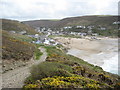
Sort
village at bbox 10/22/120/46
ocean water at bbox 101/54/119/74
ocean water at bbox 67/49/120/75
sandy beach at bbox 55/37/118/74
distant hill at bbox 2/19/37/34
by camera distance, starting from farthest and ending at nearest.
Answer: distant hill at bbox 2/19/37/34 → village at bbox 10/22/120/46 → sandy beach at bbox 55/37/118/74 → ocean water at bbox 67/49/120/75 → ocean water at bbox 101/54/119/74

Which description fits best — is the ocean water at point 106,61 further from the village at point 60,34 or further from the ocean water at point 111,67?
the village at point 60,34

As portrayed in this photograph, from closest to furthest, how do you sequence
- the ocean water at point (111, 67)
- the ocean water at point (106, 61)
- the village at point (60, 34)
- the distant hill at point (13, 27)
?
the ocean water at point (111, 67), the ocean water at point (106, 61), the village at point (60, 34), the distant hill at point (13, 27)

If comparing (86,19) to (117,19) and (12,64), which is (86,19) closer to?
(117,19)

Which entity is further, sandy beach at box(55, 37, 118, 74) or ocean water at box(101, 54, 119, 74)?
sandy beach at box(55, 37, 118, 74)

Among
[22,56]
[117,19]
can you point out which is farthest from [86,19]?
[22,56]

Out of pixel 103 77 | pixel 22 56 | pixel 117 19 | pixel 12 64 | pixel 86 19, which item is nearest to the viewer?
pixel 103 77

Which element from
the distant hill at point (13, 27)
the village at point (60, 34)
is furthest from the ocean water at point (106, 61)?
the distant hill at point (13, 27)

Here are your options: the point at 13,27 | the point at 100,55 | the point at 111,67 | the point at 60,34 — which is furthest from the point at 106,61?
the point at 60,34

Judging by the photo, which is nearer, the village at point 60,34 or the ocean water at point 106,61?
the ocean water at point 106,61

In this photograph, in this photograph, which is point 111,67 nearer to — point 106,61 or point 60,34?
point 106,61

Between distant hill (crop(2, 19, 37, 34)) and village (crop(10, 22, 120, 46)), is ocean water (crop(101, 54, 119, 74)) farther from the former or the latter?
distant hill (crop(2, 19, 37, 34))

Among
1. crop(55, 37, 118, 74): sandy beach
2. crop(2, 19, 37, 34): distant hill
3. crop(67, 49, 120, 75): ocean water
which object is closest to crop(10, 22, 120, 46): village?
crop(2, 19, 37, 34): distant hill
